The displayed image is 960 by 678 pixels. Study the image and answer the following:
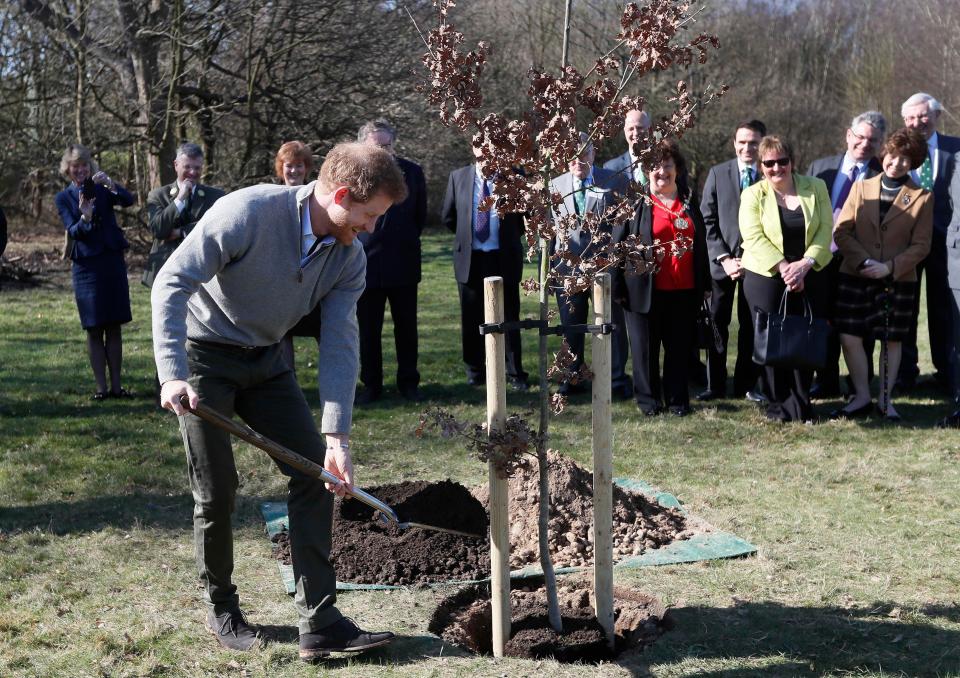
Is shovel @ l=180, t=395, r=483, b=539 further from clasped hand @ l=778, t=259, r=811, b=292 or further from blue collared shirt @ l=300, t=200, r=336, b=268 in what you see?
clasped hand @ l=778, t=259, r=811, b=292

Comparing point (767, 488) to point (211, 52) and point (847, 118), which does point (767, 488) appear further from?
point (847, 118)

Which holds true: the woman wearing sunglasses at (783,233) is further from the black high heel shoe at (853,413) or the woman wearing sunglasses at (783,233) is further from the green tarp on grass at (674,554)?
the green tarp on grass at (674,554)

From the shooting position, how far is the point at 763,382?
8578 millimetres

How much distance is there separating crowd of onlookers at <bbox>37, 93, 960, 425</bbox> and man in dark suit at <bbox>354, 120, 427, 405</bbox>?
0.01 m

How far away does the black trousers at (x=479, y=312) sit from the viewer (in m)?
8.98

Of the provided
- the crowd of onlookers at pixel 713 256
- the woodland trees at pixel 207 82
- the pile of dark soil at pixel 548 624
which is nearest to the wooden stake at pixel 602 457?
the pile of dark soil at pixel 548 624

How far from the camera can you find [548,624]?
446cm

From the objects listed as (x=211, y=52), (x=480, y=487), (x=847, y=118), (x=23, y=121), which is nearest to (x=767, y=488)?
(x=480, y=487)

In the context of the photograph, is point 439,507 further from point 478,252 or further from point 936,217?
point 936,217

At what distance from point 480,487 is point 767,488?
1812 millimetres

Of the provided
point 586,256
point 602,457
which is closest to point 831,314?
point 586,256

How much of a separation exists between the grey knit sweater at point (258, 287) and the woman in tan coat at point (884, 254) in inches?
206

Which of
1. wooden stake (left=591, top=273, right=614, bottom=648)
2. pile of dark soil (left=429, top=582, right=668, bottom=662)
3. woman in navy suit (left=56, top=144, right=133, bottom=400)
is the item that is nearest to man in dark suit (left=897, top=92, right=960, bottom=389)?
pile of dark soil (left=429, top=582, right=668, bottom=662)

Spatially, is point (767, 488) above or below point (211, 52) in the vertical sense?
below
